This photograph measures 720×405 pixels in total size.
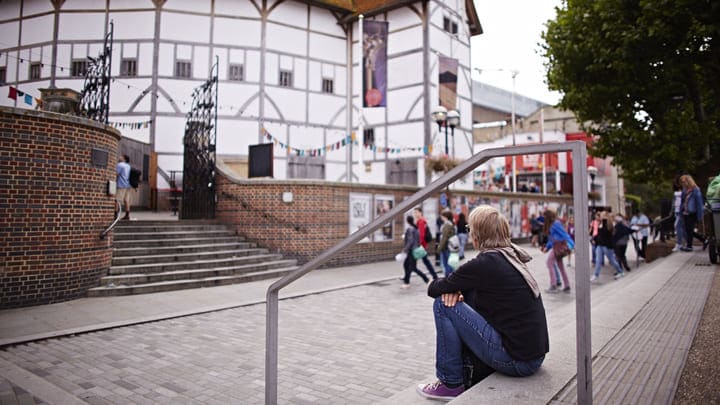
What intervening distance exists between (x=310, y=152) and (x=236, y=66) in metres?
5.34

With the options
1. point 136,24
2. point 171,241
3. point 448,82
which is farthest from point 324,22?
point 171,241

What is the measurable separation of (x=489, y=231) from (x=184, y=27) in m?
20.8

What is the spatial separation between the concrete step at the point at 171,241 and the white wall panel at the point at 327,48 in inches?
545

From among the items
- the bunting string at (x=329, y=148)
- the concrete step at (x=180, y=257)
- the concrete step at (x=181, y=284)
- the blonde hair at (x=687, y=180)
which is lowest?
the concrete step at (x=181, y=284)

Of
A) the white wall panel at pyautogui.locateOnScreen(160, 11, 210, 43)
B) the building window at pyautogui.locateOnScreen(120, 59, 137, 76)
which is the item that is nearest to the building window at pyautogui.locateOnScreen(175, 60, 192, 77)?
the white wall panel at pyautogui.locateOnScreen(160, 11, 210, 43)

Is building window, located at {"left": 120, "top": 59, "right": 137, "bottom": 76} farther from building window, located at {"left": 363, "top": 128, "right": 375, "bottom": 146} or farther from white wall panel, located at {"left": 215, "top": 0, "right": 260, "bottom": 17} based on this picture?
building window, located at {"left": 363, "top": 128, "right": 375, "bottom": 146}

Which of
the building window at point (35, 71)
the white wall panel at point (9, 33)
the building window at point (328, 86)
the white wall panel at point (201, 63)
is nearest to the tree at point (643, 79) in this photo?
the building window at point (328, 86)

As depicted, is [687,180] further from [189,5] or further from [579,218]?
[189,5]

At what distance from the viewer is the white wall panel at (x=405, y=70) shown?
21.0m

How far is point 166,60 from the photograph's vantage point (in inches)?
763

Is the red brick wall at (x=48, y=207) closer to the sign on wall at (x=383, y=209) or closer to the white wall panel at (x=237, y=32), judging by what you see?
the sign on wall at (x=383, y=209)

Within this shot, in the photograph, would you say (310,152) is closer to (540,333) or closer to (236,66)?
(236,66)

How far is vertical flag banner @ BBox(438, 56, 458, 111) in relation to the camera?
70.1 feet

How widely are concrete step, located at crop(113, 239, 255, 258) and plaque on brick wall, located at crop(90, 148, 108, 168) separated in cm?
200
